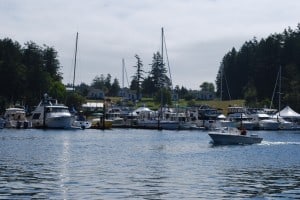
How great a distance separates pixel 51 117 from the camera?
119375mm

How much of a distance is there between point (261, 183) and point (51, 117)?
80247mm

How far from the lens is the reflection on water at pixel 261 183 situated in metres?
37.7

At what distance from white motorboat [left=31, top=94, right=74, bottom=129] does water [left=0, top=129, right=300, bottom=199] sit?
44.4m

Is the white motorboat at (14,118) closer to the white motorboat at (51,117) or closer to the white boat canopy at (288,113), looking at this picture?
the white motorboat at (51,117)

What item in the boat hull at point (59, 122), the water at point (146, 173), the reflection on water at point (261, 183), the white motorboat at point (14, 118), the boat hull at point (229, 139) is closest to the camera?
the water at point (146, 173)

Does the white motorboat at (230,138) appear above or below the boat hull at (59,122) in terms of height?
below

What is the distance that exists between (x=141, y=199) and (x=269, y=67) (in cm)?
14570

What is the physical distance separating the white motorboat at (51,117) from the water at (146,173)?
4445cm

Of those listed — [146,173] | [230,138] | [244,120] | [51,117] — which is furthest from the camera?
[244,120]

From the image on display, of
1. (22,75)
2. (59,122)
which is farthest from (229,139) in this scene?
(22,75)

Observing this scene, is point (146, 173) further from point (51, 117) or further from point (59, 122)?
point (51, 117)

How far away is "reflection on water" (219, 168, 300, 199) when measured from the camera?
37.7 meters

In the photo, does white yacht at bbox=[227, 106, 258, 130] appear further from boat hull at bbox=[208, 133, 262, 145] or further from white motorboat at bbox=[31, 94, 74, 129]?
boat hull at bbox=[208, 133, 262, 145]

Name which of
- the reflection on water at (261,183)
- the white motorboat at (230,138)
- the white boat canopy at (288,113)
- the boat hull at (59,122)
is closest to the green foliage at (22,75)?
the boat hull at (59,122)
